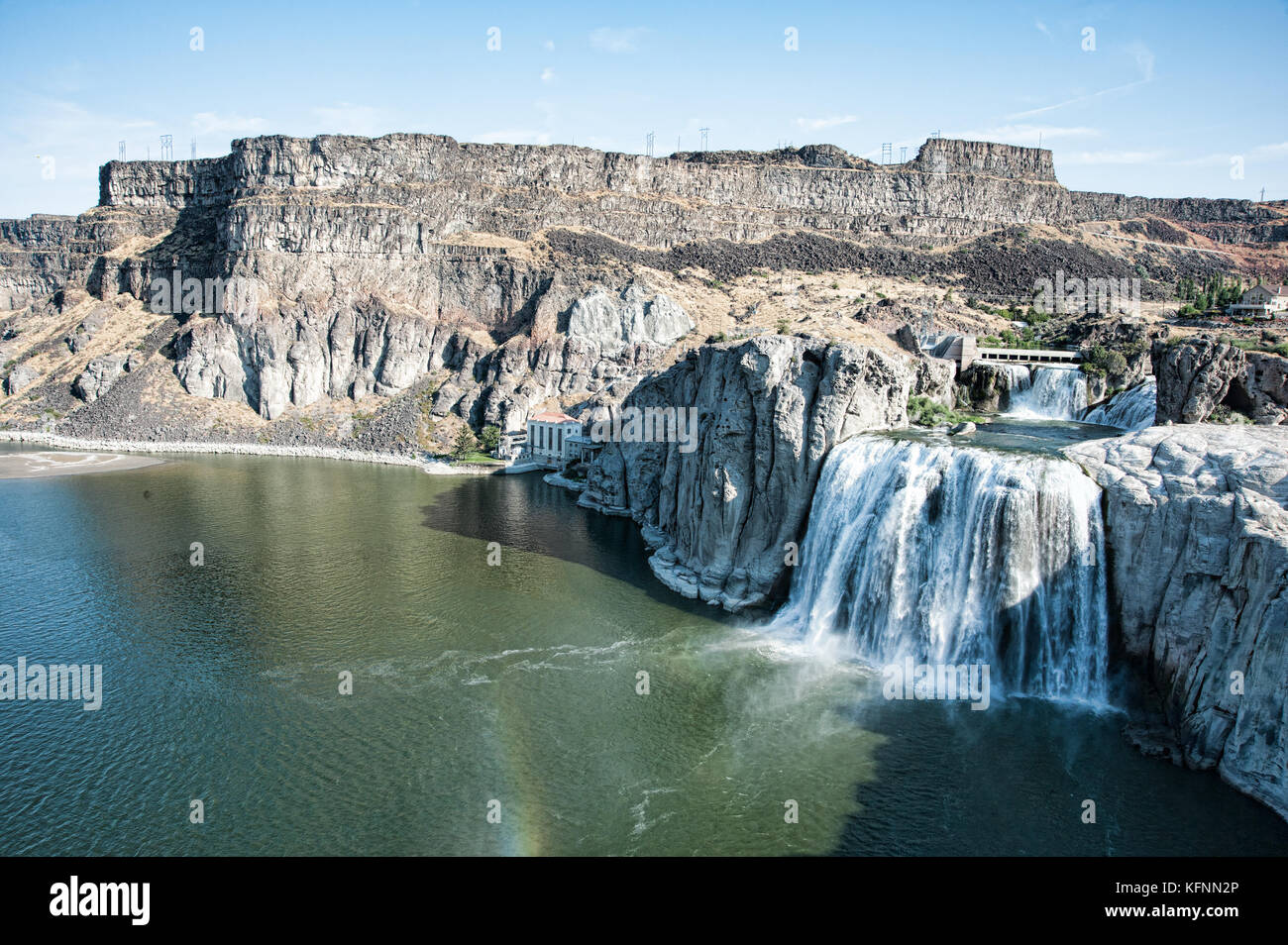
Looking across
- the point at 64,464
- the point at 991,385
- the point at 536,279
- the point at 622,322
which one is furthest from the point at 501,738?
the point at 536,279

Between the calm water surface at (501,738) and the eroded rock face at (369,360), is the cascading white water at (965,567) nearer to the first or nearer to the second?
the calm water surface at (501,738)

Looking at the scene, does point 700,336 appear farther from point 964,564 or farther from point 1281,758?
→ point 1281,758

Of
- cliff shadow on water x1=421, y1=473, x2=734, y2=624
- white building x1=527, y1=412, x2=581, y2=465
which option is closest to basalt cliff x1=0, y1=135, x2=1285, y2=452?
white building x1=527, y1=412, x2=581, y2=465

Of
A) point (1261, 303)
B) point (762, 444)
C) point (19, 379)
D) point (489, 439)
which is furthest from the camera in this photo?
point (19, 379)

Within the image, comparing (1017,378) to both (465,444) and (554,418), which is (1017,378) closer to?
(554,418)

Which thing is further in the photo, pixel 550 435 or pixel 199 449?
pixel 199 449

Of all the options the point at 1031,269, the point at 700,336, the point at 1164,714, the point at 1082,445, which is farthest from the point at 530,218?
the point at 1164,714
